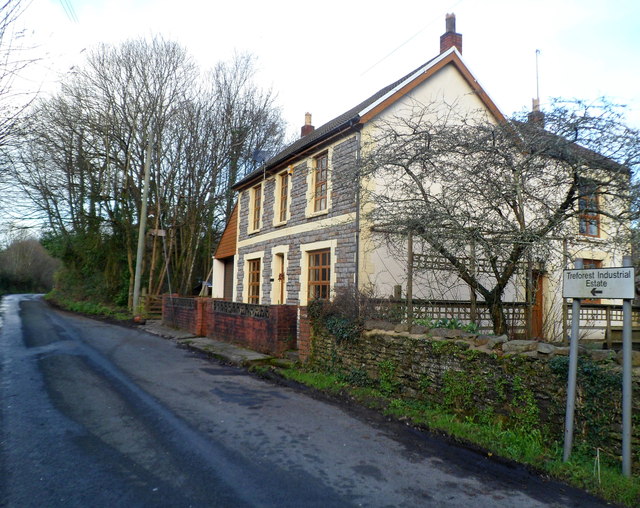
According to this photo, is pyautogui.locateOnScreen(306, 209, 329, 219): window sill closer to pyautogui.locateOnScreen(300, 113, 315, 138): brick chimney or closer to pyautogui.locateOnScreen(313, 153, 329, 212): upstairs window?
pyautogui.locateOnScreen(313, 153, 329, 212): upstairs window

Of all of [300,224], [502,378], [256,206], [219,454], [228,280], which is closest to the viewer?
[219,454]

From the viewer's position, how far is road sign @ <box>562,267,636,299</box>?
14.3 feet

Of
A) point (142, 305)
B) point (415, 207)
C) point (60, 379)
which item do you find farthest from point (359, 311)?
point (142, 305)

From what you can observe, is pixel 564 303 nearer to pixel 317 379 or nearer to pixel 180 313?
pixel 317 379

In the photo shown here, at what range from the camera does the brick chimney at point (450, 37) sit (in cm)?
1473

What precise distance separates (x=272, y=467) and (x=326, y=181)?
9.94 meters

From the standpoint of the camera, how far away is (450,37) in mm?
14766

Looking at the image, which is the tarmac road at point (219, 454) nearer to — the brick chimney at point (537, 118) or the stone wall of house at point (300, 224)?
the stone wall of house at point (300, 224)

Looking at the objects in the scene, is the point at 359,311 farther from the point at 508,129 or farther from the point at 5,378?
the point at 5,378

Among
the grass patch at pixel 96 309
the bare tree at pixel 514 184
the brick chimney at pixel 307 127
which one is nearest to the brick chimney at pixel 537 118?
the bare tree at pixel 514 184

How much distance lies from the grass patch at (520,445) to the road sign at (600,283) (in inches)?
63.7

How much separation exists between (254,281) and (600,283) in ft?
47.7

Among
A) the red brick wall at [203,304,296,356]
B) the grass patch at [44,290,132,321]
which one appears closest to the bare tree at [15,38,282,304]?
the grass patch at [44,290,132,321]

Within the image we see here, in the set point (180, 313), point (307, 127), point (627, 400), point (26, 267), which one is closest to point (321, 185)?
point (180, 313)
